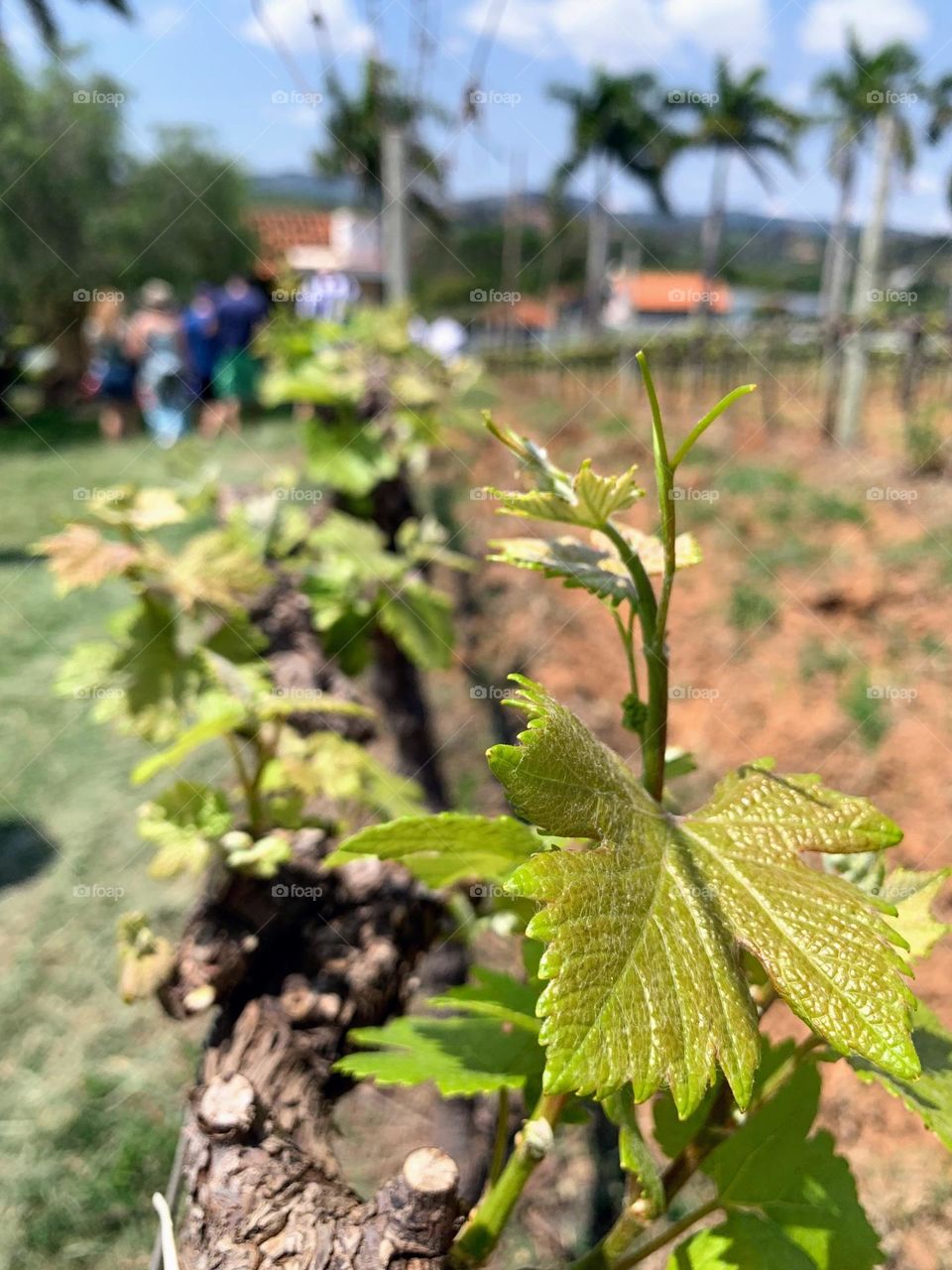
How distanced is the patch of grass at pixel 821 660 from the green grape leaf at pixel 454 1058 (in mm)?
3854

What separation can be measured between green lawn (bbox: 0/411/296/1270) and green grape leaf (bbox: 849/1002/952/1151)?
145cm

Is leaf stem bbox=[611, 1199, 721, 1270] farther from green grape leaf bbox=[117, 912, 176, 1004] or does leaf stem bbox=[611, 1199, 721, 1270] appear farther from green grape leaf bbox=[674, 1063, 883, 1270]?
green grape leaf bbox=[117, 912, 176, 1004]

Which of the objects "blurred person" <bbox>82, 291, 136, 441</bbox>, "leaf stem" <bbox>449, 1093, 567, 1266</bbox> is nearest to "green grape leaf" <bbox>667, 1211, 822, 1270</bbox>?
"leaf stem" <bbox>449, 1093, 567, 1266</bbox>

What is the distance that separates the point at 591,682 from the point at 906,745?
4.70 ft

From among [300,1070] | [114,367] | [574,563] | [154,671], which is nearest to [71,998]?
[154,671]

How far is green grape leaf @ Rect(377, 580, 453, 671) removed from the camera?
263cm

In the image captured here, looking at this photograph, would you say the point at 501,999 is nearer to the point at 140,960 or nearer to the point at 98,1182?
the point at 140,960

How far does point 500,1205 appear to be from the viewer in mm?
967

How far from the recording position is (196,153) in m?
16.1

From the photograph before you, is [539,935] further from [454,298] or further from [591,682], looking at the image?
[454,298]

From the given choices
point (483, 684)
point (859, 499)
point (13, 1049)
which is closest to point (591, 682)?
point (483, 684)

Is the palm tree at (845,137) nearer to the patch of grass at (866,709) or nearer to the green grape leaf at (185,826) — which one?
the patch of grass at (866,709)

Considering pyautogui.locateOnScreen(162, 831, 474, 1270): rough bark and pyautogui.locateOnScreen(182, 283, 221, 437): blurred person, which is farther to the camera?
pyautogui.locateOnScreen(182, 283, 221, 437): blurred person

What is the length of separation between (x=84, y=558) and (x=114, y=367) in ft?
24.8
